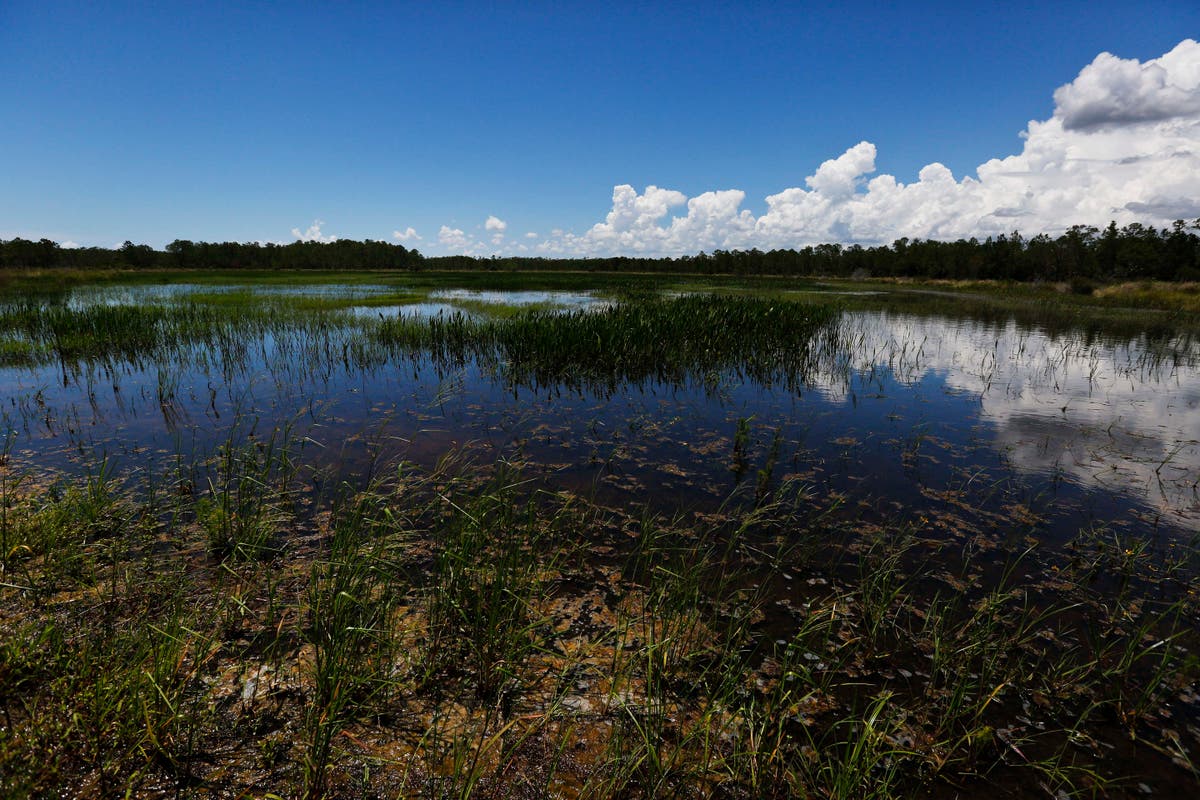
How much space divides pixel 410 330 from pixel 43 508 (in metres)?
12.2

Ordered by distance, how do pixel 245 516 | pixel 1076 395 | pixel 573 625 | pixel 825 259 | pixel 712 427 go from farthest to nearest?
pixel 825 259 < pixel 1076 395 < pixel 712 427 < pixel 245 516 < pixel 573 625

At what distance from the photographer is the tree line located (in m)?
62.2

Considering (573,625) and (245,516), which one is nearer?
(573,625)

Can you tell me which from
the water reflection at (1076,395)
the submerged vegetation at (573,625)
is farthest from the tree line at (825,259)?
the submerged vegetation at (573,625)

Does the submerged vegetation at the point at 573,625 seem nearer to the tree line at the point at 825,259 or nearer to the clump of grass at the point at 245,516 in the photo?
the clump of grass at the point at 245,516

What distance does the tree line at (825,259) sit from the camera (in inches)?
2448

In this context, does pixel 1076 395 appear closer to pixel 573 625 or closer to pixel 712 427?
pixel 712 427

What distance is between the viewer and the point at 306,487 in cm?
624

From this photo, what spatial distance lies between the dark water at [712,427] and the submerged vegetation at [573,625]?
0.13 m

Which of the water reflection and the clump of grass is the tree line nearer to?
the water reflection

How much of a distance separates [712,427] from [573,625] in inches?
230

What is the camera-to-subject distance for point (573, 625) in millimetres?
4004

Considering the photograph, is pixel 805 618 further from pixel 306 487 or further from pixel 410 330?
pixel 410 330

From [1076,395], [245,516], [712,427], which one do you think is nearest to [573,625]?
[245,516]
